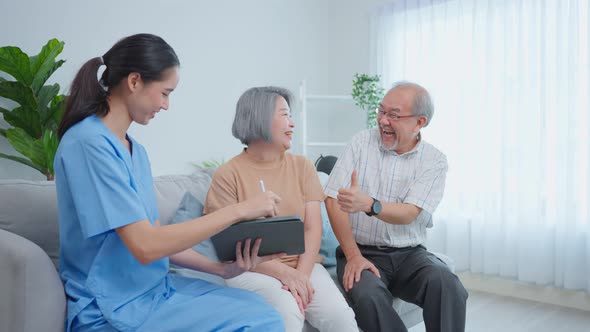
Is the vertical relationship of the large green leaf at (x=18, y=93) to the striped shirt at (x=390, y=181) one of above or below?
above

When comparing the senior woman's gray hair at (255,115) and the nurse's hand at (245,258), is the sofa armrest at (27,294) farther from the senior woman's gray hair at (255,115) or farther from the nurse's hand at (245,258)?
the senior woman's gray hair at (255,115)

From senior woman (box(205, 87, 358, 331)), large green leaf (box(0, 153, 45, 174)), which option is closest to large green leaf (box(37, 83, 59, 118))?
large green leaf (box(0, 153, 45, 174))

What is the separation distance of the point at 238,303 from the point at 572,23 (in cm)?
277

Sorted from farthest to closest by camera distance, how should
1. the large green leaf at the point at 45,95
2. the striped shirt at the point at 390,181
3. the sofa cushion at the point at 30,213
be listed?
the large green leaf at the point at 45,95
the striped shirt at the point at 390,181
the sofa cushion at the point at 30,213

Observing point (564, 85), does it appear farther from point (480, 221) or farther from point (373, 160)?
point (373, 160)

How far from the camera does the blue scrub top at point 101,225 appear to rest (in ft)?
3.65

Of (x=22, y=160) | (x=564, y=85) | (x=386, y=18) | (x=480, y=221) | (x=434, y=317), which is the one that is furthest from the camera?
(x=386, y=18)

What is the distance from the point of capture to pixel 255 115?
180 cm

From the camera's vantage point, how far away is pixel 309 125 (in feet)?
15.3

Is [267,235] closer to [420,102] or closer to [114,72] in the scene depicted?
[114,72]

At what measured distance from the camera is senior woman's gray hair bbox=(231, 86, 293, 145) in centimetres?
179

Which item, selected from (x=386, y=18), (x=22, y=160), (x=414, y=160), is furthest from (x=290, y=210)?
(x=386, y=18)

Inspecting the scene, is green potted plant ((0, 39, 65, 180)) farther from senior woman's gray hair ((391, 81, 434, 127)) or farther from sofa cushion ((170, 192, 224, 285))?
senior woman's gray hair ((391, 81, 434, 127))

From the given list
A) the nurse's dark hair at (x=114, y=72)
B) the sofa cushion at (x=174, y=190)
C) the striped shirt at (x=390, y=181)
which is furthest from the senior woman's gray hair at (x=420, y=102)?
the nurse's dark hair at (x=114, y=72)
